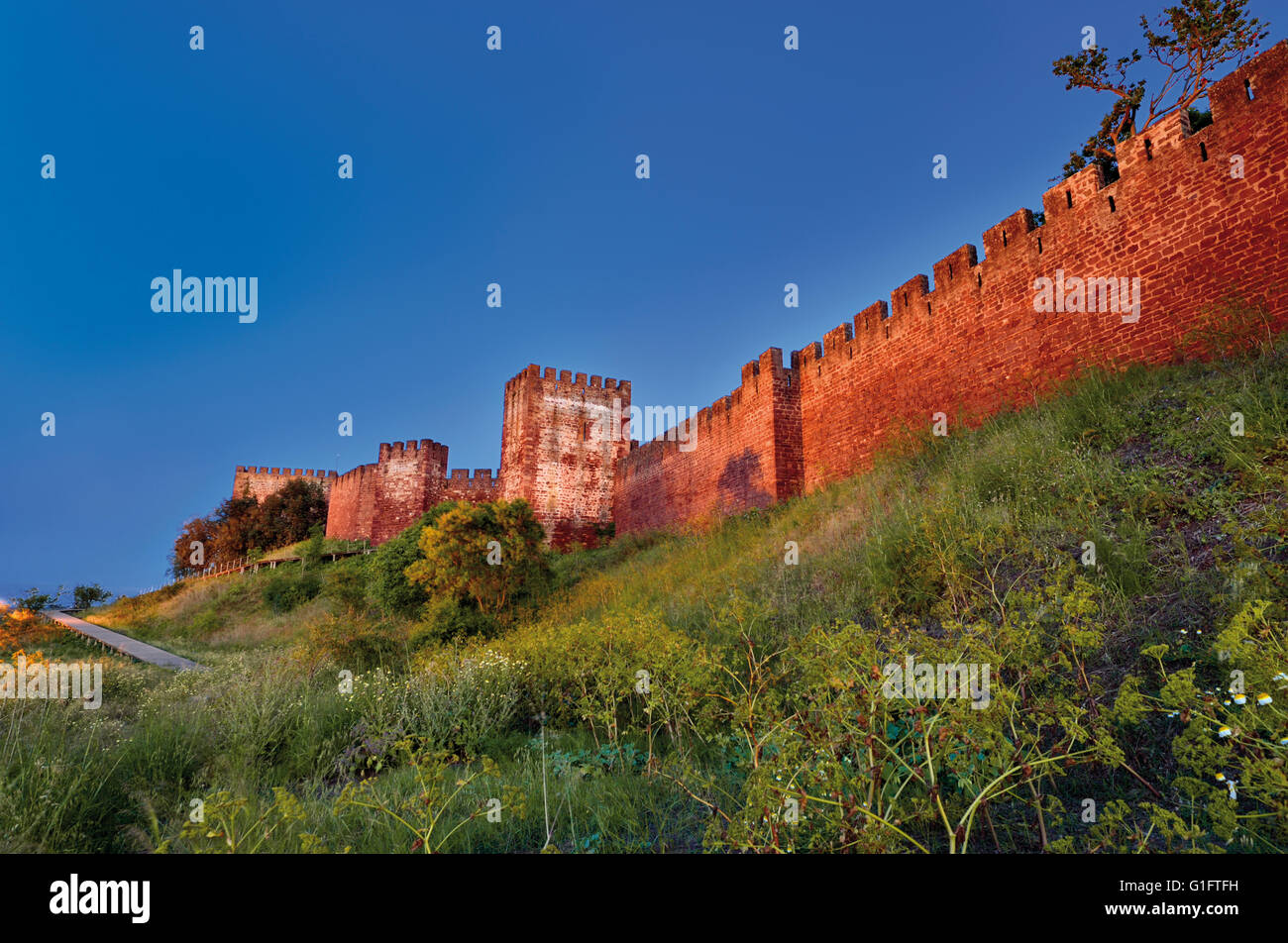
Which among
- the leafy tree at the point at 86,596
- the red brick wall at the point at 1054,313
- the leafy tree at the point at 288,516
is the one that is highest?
the red brick wall at the point at 1054,313

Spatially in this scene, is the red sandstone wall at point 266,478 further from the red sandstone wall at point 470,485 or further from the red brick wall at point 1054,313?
the red brick wall at point 1054,313

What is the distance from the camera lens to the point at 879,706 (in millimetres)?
2217

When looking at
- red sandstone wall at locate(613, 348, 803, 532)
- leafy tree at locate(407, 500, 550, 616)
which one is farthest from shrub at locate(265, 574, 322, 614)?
red sandstone wall at locate(613, 348, 803, 532)

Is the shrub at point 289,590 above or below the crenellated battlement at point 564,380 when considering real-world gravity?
below

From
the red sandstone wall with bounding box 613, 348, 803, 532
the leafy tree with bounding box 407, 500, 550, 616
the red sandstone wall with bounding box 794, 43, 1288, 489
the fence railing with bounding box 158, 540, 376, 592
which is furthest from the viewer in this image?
the fence railing with bounding box 158, 540, 376, 592

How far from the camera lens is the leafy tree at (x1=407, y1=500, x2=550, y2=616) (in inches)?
570

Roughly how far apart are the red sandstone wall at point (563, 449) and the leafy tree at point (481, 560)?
33.4 feet

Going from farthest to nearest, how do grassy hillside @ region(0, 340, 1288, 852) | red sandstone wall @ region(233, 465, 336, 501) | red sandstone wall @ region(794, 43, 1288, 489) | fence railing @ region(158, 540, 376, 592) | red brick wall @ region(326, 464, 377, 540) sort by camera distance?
red sandstone wall @ region(233, 465, 336, 501) < red brick wall @ region(326, 464, 377, 540) < fence railing @ region(158, 540, 376, 592) < red sandstone wall @ region(794, 43, 1288, 489) < grassy hillside @ region(0, 340, 1288, 852)

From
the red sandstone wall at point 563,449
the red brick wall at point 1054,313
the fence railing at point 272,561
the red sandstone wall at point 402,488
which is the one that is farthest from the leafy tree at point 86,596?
the red brick wall at point 1054,313

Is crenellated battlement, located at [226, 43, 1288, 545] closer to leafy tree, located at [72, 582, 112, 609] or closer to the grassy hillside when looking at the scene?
the grassy hillside

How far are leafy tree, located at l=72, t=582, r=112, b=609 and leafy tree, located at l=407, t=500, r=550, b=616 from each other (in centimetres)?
2988

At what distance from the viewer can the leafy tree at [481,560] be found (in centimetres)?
1447
